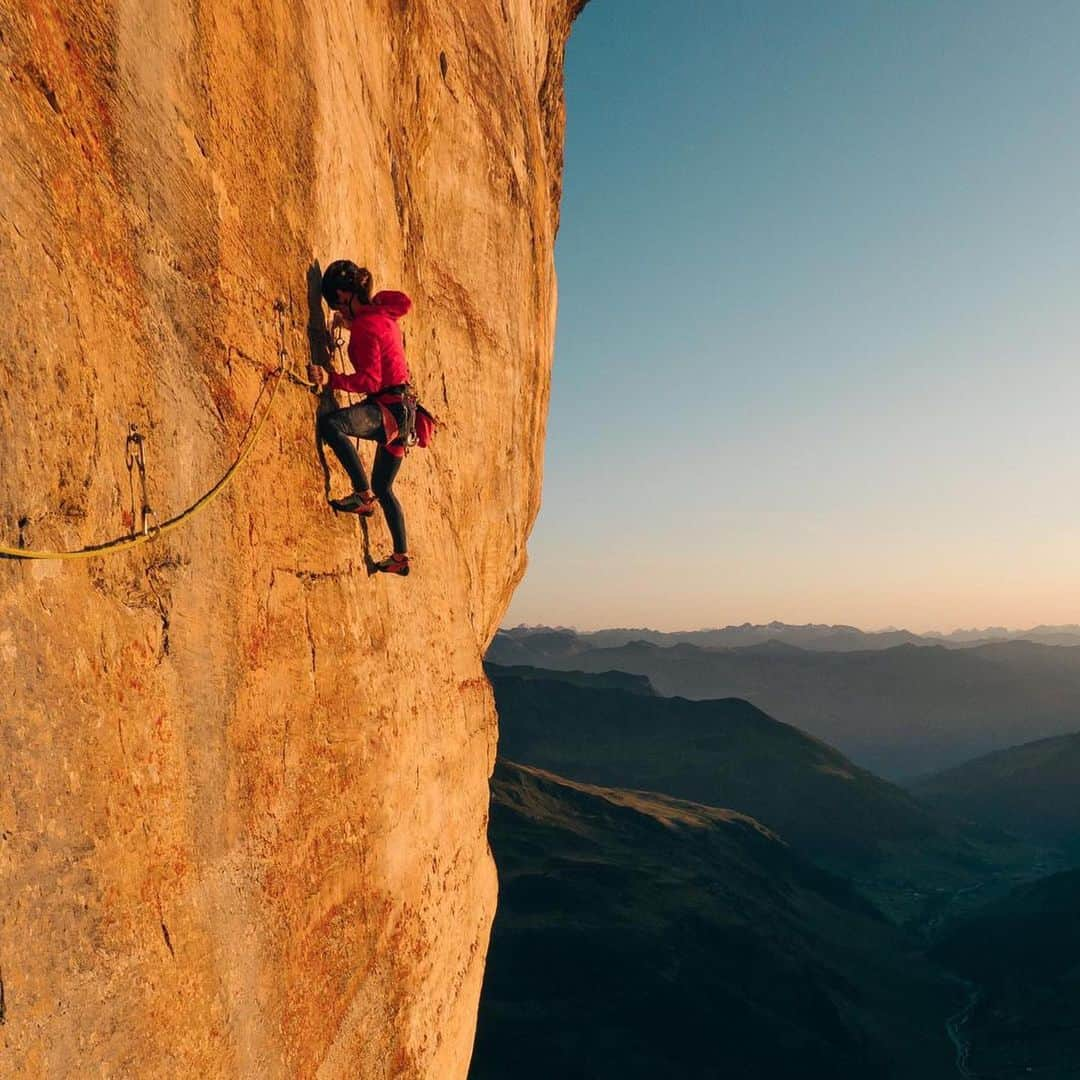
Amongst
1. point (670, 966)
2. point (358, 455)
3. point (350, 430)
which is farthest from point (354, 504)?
point (670, 966)

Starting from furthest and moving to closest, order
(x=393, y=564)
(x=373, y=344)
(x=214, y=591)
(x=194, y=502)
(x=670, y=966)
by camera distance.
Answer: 1. (x=670, y=966)
2. (x=393, y=564)
3. (x=373, y=344)
4. (x=214, y=591)
5. (x=194, y=502)

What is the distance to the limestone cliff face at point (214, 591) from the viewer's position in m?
3.68

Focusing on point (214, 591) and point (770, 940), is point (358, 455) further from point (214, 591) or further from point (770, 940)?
point (770, 940)

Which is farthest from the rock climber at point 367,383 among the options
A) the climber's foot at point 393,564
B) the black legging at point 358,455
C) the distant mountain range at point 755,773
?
the distant mountain range at point 755,773

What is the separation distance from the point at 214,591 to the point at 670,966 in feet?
222

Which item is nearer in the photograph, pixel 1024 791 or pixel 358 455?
pixel 358 455

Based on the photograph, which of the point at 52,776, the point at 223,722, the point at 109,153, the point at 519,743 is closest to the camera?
the point at 52,776

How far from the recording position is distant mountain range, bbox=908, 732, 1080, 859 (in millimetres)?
140000

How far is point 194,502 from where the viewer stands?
478cm

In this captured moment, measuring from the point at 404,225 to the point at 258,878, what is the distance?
5903 millimetres

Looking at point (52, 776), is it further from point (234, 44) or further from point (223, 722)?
point (234, 44)

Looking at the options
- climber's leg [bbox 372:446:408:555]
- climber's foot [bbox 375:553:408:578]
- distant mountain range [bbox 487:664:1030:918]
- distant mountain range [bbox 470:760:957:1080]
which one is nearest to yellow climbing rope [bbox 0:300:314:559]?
climber's leg [bbox 372:446:408:555]

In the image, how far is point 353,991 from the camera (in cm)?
623

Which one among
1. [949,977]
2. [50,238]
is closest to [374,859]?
[50,238]
